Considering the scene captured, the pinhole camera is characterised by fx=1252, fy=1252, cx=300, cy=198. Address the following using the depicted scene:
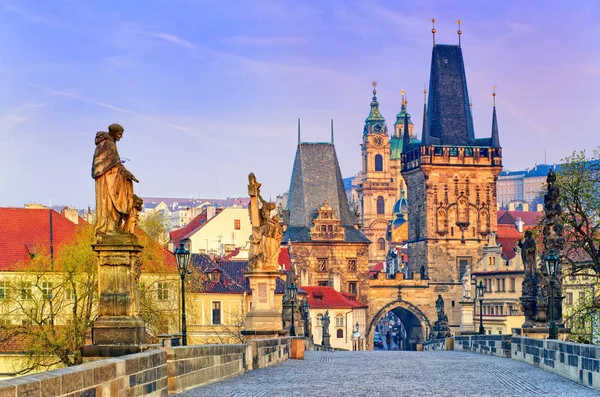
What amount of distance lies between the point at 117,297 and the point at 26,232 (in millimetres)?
51195

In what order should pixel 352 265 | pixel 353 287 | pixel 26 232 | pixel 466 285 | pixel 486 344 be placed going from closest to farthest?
pixel 486 344 < pixel 466 285 < pixel 26 232 < pixel 352 265 < pixel 353 287

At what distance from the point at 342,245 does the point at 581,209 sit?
72820 millimetres

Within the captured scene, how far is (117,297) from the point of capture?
51.0ft

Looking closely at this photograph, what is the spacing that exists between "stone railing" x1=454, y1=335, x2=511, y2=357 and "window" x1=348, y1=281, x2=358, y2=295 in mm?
70267

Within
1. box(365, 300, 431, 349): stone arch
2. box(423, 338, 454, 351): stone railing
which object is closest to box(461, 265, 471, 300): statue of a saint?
box(423, 338, 454, 351): stone railing

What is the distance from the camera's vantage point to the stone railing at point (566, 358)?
1917 centimetres

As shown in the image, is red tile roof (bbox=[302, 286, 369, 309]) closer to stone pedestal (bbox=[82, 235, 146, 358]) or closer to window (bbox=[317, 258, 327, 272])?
window (bbox=[317, 258, 327, 272])

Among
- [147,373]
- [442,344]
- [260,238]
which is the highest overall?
[260,238]

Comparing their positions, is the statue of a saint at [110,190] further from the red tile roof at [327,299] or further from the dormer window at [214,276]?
the red tile roof at [327,299]

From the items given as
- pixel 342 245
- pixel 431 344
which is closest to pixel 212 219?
pixel 342 245

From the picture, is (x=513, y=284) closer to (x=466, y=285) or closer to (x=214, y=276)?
(x=214, y=276)

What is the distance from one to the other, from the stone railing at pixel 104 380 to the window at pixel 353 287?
331ft

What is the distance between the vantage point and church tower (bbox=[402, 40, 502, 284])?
395 ft

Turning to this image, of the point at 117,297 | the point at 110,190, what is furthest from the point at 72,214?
the point at 117,297
